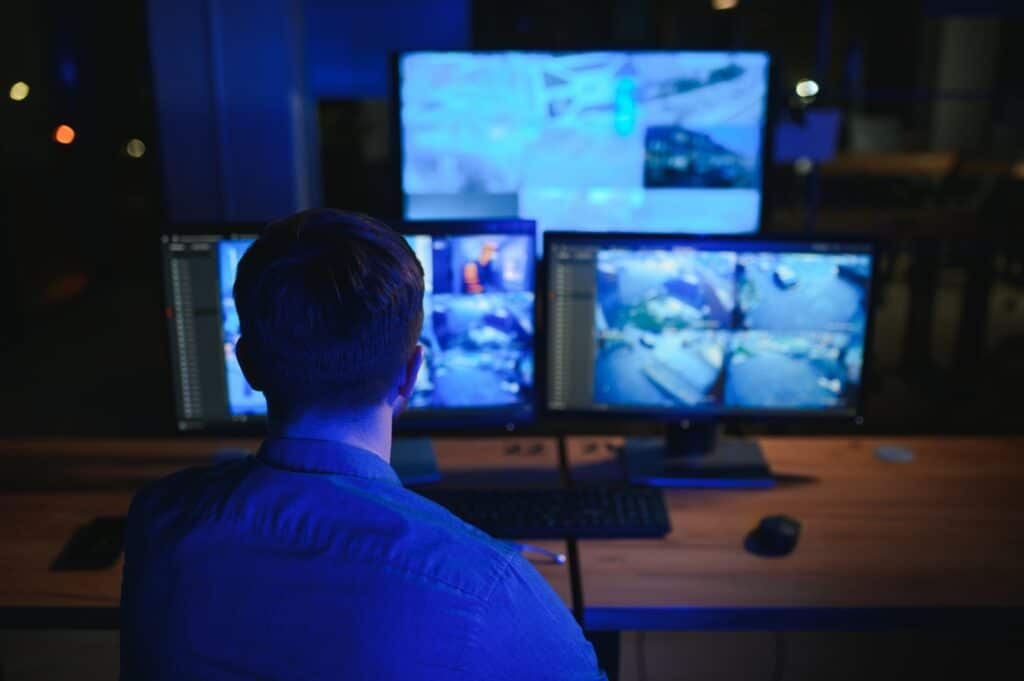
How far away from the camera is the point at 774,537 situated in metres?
1.68

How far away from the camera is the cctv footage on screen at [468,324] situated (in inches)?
73.4

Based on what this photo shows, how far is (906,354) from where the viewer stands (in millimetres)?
5258

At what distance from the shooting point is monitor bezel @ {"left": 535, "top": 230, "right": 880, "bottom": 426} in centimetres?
183

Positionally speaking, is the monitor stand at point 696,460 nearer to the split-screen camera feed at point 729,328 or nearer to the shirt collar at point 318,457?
the split-screen camera feed at point 729,328

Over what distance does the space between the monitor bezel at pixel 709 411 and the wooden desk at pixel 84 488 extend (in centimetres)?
19

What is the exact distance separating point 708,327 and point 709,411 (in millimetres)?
177

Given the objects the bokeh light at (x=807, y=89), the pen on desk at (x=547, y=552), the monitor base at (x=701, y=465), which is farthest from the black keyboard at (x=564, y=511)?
the bokeh light at (x=807, y=89)

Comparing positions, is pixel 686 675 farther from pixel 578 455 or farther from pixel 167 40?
pixel 167 40

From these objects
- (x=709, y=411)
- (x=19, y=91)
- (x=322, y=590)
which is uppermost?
(x=19, y=91)

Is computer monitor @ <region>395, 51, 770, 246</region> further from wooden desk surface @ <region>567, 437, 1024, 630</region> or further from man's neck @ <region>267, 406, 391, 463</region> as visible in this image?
man's neck @ <region>267, 406, 391, 463</region>

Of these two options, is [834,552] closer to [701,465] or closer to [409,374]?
[701,465]

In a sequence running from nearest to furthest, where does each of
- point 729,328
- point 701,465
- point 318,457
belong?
point 318,457 < point 729,328 < point 701,465

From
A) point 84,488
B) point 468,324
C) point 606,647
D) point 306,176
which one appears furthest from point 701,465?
point 306,176

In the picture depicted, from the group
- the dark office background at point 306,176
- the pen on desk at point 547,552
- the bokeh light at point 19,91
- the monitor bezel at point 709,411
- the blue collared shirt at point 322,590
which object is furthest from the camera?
the bokeh light at point 19,91
